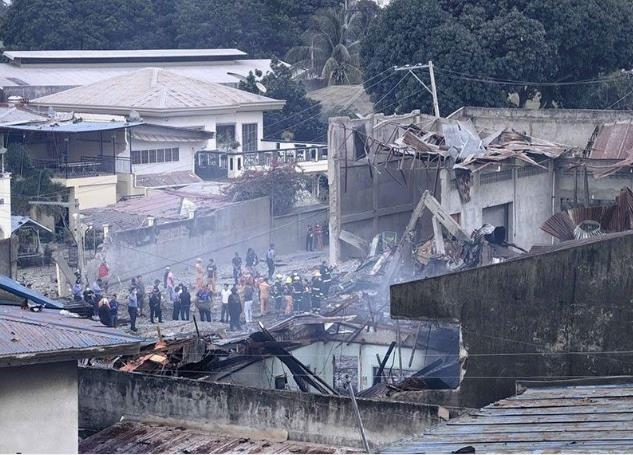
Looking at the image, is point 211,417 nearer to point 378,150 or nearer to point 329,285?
point 329,285

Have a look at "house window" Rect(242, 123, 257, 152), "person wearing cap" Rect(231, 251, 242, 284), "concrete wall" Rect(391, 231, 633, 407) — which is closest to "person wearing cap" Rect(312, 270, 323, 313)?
"person wearing cap" Rect(231, 251, 242, 284)

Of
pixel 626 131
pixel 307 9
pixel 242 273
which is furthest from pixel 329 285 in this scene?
pixel 307 9

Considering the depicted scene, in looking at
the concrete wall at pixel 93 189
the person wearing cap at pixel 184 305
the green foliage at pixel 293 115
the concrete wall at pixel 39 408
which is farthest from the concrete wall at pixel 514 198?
the concrete wall at pixel 39 408

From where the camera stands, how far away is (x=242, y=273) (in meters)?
29.0

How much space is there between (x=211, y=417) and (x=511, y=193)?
18.3m

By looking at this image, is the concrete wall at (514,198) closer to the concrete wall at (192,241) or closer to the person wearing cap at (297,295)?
the person wearing cap at (297,295)

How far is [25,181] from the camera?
119 ft

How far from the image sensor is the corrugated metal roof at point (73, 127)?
37.0 metres

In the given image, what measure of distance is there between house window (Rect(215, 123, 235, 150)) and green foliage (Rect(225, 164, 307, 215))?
28.1ft

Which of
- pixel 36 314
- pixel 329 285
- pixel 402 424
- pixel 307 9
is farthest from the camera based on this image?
pixel 307 9

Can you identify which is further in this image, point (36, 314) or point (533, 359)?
point (533, 359)

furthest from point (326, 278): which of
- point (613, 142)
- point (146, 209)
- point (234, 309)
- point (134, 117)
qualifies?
point (134, 117)

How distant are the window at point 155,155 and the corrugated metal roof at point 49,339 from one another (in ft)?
88.9

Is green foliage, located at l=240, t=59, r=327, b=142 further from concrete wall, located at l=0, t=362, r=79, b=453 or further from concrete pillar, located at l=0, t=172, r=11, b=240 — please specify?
concrete wall, located at l=0, t=362, r=79, b=453
